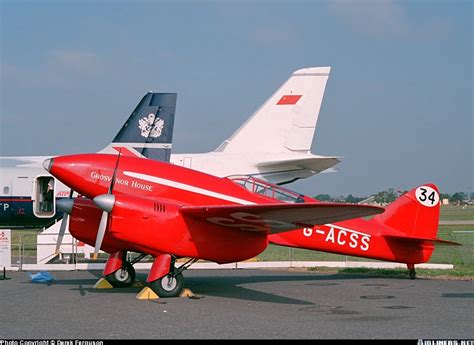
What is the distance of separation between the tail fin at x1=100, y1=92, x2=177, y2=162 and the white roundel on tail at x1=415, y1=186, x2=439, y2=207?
40.3ft

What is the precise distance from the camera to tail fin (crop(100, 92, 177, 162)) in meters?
27.3

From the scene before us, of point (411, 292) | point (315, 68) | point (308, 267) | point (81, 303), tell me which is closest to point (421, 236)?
point (411, 292)

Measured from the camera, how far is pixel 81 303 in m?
12.7

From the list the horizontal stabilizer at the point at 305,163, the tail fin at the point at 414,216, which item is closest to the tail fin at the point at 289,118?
the horizontal stabilizer at the point at 305,163

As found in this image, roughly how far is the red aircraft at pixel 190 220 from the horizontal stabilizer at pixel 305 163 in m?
8.72

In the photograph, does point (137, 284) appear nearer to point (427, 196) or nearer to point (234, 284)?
point (234, 284)

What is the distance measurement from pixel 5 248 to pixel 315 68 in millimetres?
15097

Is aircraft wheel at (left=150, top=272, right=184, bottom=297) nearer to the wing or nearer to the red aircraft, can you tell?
the red aircraft

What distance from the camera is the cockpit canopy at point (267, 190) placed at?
1517 cm

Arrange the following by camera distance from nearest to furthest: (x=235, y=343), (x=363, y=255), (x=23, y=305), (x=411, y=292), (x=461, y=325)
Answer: (x=235, y=343) < (x=461, y=325) < (x=23, y=305) < (x=411, y=292) < (x=363, y=255)

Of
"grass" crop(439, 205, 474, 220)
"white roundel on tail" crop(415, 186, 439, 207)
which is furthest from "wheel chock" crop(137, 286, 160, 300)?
"grass" crop(439, 205, 474, 220)

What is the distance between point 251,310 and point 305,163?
581 inches

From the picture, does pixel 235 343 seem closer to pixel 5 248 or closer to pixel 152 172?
pixel 152 172

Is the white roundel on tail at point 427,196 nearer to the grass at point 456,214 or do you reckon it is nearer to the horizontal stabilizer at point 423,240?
the horizontal stabilizer at point 423,240
